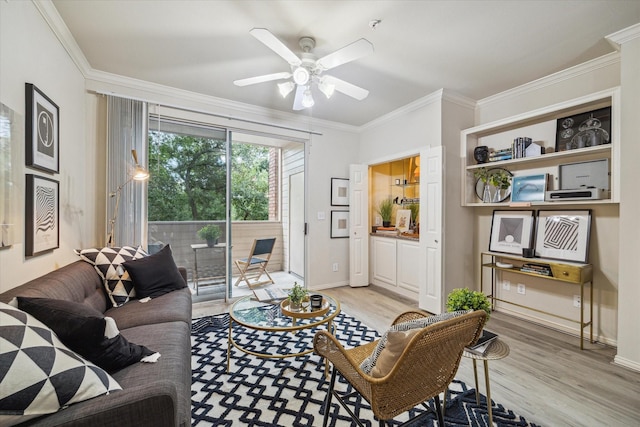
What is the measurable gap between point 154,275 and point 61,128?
145 centimetres

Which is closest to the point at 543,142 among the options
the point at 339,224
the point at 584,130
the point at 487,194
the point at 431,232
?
the point at 584,130

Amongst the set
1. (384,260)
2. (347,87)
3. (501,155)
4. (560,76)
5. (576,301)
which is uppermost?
(560,76)

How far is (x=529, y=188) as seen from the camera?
3123 millimetres

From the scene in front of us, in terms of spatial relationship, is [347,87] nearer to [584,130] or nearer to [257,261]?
[584,130]

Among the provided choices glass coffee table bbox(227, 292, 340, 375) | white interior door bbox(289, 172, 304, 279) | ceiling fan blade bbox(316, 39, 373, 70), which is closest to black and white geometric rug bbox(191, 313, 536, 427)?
glass coffee table bbox(227, 292, 340, 375)

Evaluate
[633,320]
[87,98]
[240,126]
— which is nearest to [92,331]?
[87,98]

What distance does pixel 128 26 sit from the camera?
2291 mm

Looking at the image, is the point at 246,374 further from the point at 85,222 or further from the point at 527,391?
the point at 85,222

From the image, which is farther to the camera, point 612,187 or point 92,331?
point 612,187

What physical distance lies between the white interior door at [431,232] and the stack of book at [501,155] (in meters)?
0.60

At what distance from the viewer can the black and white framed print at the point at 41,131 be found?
6.07 feet

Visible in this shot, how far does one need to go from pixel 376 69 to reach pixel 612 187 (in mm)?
2354

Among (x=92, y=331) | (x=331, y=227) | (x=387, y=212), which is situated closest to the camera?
(x=92, y=331)

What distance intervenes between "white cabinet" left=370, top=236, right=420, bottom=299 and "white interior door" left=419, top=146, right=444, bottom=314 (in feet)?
1.13
